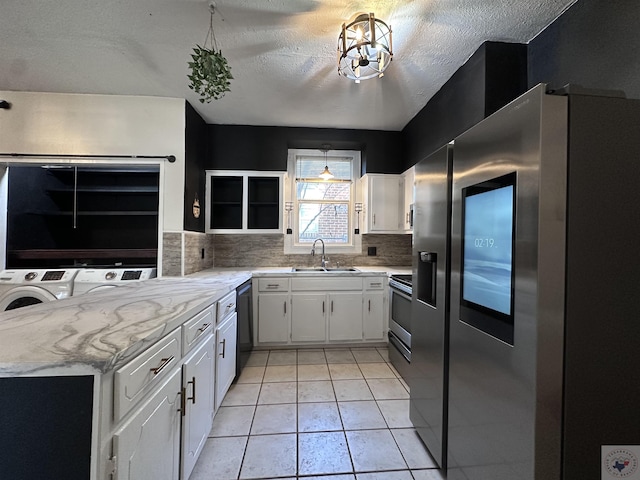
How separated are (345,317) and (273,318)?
32.0 inches

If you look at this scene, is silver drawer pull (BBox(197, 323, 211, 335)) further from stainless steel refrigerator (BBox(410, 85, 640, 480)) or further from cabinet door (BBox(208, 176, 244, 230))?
cabinet door (BBox(208, 176, 244, 230))

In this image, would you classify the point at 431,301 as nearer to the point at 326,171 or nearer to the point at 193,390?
the point at 193,390

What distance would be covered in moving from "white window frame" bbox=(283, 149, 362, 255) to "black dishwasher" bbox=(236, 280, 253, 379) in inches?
39.9

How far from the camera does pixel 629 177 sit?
2.76 feet

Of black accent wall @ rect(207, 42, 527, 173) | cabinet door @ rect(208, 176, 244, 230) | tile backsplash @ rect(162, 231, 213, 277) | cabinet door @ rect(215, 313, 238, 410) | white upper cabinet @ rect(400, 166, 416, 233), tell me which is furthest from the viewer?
cabinet door @ rect(208, 176, 244, 230)

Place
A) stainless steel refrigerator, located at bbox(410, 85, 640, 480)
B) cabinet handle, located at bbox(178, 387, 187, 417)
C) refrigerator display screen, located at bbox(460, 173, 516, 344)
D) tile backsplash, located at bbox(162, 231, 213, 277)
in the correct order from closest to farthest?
stainless steel refrigerator, located at bbox(410, 85, 640, 480), refrigerator display screen, located at bbox(460, 173, 516, 344), cabinet handle, located at bbox(178, 387, 187, 417), tile backsplash, located at bbox(162, 231, 213, 277)

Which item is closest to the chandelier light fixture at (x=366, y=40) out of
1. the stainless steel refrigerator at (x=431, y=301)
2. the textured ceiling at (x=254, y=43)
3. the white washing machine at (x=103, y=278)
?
the textured ceiling at (x=254, y=43)

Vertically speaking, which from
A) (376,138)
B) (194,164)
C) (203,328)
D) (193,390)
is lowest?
(193,390)

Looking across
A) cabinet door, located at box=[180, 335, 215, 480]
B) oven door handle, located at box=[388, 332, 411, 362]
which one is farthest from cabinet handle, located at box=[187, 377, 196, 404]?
oven door handle, located at box=[388, 332, 411, 362]

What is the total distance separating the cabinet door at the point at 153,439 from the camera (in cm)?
80

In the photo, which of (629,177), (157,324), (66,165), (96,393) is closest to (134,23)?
(66,165)

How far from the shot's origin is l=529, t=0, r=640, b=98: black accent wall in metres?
1.25

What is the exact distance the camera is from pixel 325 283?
301 cm

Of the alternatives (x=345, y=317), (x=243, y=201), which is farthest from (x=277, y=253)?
(x=345, y=317)
